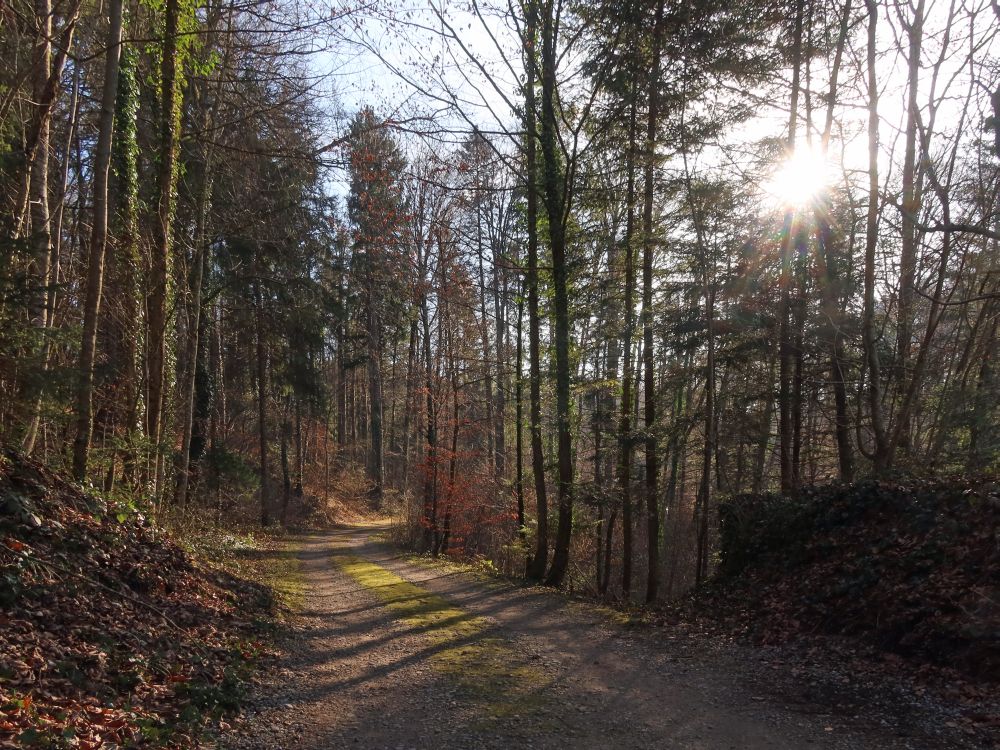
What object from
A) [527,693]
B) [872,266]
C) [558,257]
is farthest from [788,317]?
[527,693]

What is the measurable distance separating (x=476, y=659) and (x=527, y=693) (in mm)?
1329

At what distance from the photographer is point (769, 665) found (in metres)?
6.64

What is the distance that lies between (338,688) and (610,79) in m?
11.7

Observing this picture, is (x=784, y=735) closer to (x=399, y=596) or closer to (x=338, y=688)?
(x=338, y=688)

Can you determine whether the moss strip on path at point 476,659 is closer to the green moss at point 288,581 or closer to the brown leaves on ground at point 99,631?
the green moss at point 288,581

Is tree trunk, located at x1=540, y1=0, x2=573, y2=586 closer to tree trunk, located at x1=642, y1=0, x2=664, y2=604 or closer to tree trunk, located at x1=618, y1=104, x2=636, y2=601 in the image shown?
tree trunk, located at x1=618, y1=104, x2=636, y2=601

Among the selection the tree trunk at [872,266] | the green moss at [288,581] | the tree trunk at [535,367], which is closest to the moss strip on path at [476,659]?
the green moss at [288,581]

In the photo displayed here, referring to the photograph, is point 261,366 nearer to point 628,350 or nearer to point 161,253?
point 161,253

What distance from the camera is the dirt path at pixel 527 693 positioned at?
15.9 feet

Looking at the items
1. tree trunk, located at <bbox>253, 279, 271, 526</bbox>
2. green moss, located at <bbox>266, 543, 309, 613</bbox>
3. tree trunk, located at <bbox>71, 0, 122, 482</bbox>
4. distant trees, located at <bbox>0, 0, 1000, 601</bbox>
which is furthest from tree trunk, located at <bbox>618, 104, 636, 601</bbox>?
tree trunk, located at <bbox>253, 279, 271, 526</bbox>

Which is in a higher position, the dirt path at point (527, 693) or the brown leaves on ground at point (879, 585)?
the brown leaves on ground at point (879, 585)

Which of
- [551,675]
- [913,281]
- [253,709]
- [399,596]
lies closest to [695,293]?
[913,281]

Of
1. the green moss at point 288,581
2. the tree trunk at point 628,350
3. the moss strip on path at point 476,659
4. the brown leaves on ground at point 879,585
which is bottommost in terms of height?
the green moss at point 288,581

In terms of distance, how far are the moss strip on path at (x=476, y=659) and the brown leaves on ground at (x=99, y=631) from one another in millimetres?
2142
